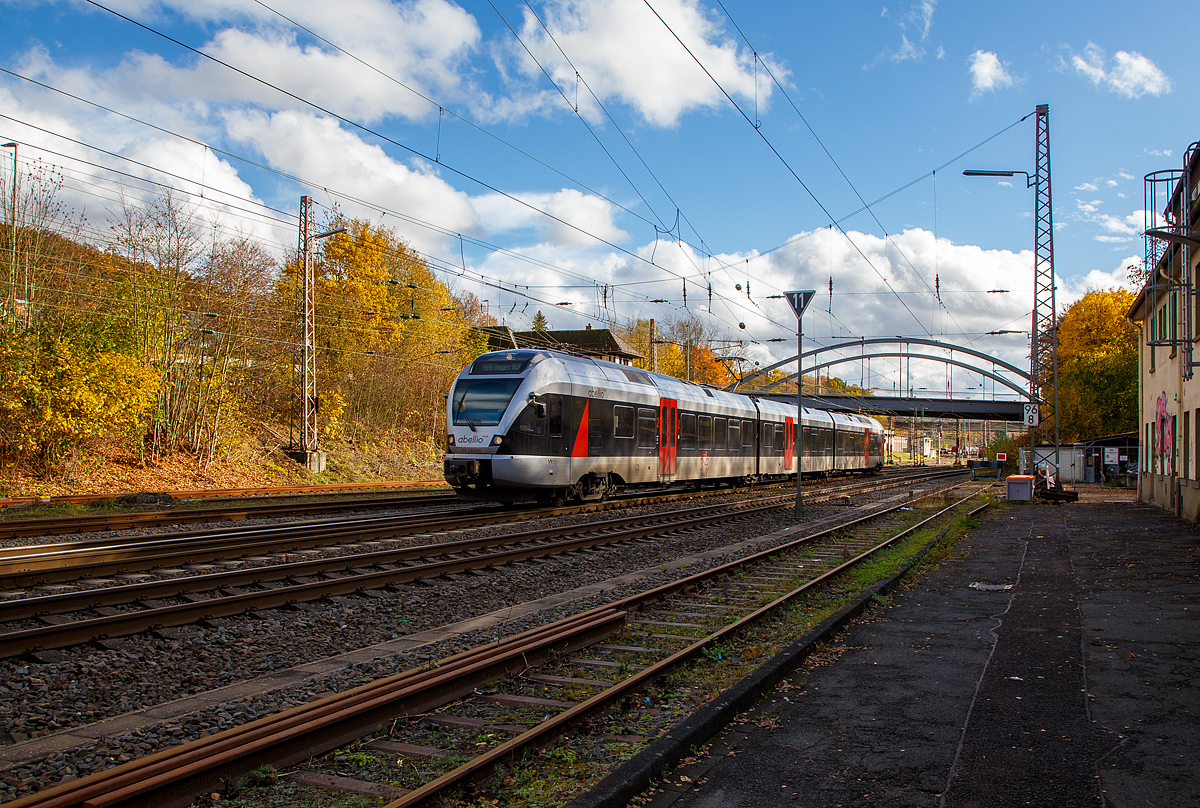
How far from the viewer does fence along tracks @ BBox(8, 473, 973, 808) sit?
145 inches

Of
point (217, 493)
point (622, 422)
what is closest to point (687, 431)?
point (622, 422)

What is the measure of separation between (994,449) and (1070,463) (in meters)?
25.2

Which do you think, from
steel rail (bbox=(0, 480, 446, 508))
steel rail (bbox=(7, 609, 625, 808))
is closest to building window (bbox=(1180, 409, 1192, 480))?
steel rail (bbox=(7, 609, 625, 808))

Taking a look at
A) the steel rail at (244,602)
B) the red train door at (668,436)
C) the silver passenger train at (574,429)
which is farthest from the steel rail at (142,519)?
the red train door at (668,436)

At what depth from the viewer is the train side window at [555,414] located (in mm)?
18266

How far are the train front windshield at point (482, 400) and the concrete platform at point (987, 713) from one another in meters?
9.80

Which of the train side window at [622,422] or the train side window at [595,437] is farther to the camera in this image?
the train side window at [622,422]

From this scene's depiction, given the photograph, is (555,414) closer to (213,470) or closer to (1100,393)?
(213,470)

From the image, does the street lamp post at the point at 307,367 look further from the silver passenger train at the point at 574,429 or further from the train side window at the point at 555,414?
the train side window at the point at 555,414

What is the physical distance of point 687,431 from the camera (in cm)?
2539

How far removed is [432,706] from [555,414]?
13.3 meters

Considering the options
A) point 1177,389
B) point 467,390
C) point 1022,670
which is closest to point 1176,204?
point 1177,389

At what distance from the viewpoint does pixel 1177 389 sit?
21.8 m

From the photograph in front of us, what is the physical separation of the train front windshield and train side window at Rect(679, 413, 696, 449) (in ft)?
26.9
